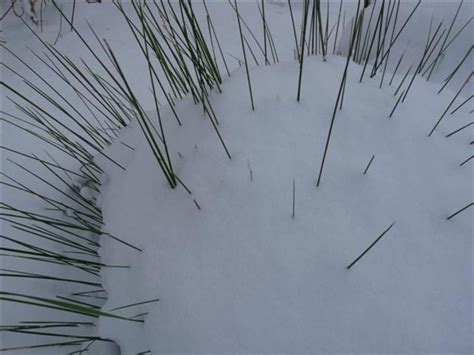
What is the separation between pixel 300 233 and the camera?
55 centimetres

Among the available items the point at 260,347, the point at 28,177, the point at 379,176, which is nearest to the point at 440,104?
the point at 379,176

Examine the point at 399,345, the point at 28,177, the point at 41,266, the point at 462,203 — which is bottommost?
the point at 399,345

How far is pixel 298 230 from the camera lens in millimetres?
555

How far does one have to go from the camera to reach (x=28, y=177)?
109cm

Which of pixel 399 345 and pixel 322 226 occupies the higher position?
pixel 322 226

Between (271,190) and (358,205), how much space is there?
145mm

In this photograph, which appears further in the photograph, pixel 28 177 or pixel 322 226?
pixel 28 177

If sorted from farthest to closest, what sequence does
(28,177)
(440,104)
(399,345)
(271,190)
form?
1. (28,177)
2. (440,104)
3. (271,190)
4. (399,345)

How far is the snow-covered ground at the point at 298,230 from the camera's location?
0.50m

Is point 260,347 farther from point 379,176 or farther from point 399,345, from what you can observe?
point 379,176

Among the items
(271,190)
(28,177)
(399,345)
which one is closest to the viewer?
(399,345)

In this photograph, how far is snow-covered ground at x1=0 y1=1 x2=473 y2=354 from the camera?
502mm

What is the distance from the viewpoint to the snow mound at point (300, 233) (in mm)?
501

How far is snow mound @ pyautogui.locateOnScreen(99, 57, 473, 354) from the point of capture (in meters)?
0.50
